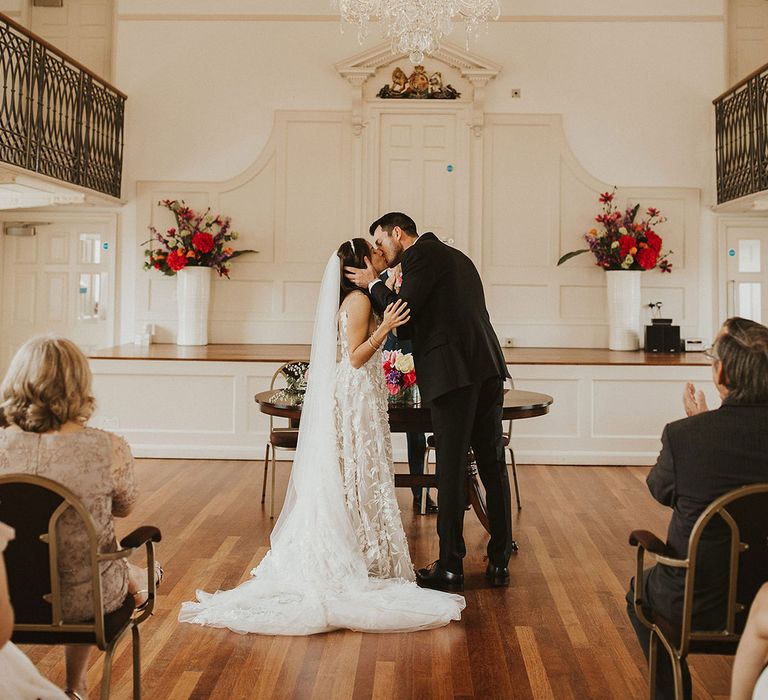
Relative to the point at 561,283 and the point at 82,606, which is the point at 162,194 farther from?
the point at 82,606

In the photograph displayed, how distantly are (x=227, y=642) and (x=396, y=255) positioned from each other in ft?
6.58

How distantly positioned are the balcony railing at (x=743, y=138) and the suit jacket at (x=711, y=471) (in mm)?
5539

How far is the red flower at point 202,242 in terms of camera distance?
780 centimetres

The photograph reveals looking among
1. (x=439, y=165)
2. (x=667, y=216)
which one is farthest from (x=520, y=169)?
(x=667, y=216)

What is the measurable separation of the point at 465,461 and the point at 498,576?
61cm

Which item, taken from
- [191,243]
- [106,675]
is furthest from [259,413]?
[106,675]

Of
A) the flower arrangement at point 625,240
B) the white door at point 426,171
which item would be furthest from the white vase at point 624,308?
the white door at point 426,171

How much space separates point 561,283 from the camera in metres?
8.39

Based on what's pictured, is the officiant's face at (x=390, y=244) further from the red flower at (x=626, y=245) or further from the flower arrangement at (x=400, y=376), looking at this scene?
the red flower at (x=626, y=245)

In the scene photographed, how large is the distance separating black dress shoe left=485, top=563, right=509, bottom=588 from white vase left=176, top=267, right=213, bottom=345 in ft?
15.9

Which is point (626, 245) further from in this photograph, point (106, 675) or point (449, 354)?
point (106, 675)

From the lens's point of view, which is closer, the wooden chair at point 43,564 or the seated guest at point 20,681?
the seated guest at point 20,681

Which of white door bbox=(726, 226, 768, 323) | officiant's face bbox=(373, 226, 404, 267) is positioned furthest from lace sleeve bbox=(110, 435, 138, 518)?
white door bbox=(726, 226, 768, 323)

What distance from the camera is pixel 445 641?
3.34 m
